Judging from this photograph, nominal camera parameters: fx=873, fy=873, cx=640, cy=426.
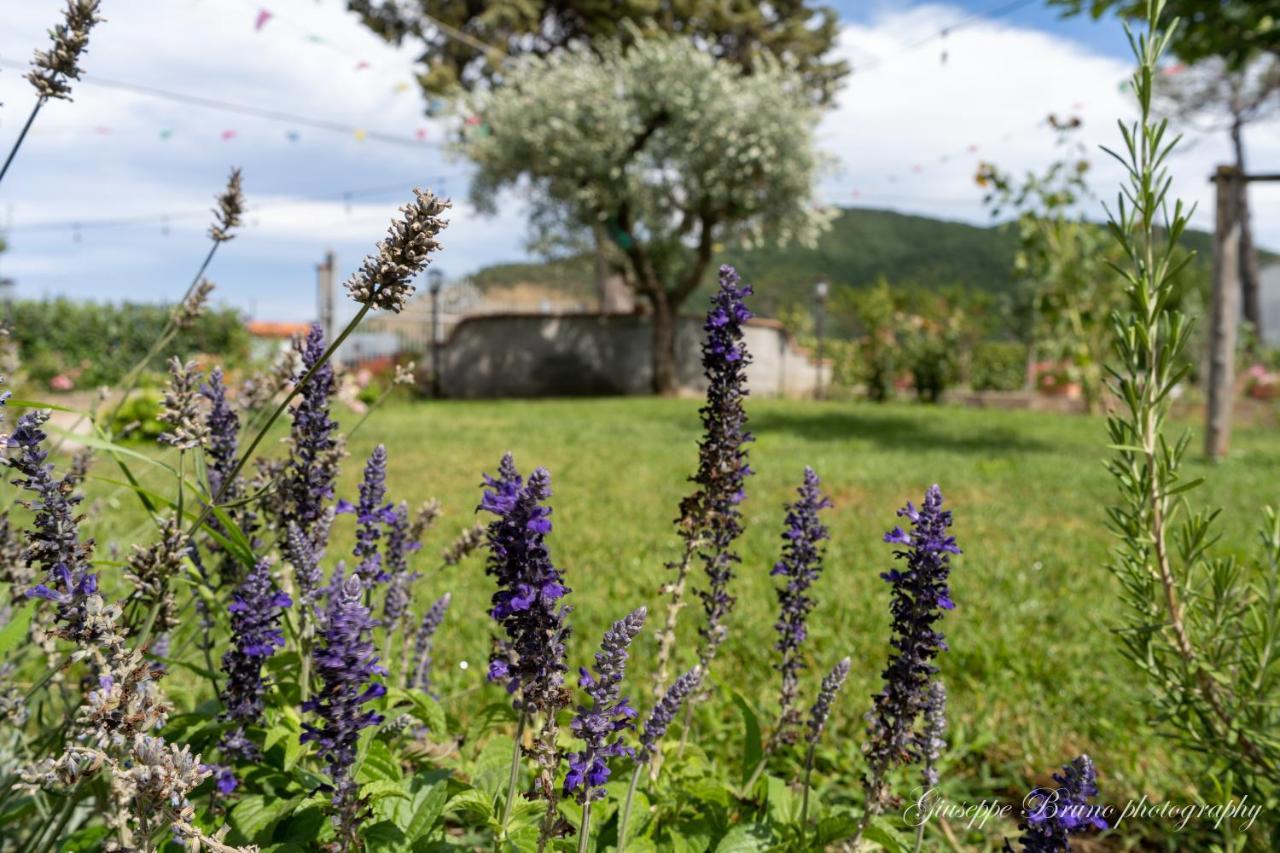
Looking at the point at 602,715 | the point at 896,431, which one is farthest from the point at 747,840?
the point at 896,431

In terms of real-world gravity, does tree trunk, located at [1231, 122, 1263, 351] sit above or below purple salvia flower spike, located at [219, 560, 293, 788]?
above

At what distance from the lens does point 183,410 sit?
1299 mm

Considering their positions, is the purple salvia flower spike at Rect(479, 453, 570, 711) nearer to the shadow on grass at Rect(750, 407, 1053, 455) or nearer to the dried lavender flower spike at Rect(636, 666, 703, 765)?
the dried lavender flower spike at Rect(636, 666, 703, 765)

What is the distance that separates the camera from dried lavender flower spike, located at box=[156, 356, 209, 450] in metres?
1.22

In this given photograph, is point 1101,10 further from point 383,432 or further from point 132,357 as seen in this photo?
point 132,357

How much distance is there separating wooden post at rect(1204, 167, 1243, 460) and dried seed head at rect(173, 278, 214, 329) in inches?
388

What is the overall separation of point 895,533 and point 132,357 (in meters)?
25.6

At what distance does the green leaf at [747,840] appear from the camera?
4.95ft

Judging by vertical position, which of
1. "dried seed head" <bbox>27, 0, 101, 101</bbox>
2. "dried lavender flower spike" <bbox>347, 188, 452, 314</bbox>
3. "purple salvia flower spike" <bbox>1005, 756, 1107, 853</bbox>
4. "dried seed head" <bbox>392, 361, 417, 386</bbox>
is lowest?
"purple salvia flower spike" <bbox>1005, 756, 1107, 853</bbox>

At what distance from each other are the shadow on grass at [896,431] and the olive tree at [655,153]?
7074mm

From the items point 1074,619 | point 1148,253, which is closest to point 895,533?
point 1148,253

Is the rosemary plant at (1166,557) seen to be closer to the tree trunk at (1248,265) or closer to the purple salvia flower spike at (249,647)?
the purple salvia flower spike at (249,647)

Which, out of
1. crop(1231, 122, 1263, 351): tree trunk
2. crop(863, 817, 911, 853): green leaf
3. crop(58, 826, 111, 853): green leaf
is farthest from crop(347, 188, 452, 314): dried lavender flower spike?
crop(1231, 122, 1263, 351): tree trunk

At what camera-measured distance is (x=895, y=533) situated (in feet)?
4.58
